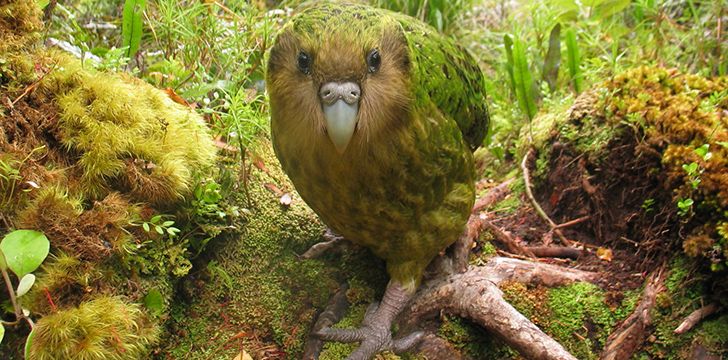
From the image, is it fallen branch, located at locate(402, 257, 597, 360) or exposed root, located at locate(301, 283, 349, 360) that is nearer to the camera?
fallen branch, located at locate(402, 257, 597, 360)

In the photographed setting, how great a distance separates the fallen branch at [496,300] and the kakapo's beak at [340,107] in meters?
1.12

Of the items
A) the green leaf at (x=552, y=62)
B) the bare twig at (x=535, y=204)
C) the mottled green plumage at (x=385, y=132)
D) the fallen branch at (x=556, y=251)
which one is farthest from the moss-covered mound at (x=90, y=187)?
the green leaf at (x=552, y=62)

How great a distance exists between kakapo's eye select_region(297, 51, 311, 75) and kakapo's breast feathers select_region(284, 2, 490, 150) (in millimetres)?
76

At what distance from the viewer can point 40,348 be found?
1960 millimetres

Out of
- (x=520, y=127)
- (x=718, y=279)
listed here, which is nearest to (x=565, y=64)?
(x=520, y=127)

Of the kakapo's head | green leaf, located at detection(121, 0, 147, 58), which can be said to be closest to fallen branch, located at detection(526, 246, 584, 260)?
the kakapo's head

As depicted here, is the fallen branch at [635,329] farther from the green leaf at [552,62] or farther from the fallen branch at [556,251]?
the green leaf at [552,62]

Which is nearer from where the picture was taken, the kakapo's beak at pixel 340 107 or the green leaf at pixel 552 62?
the kakapo's beak at pixel 340 107

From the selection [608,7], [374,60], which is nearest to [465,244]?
[374,60]

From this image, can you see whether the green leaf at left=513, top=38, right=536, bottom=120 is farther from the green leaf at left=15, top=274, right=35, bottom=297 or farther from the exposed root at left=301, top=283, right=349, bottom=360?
the green leaf at left=15, top=274, right=35, bottom=297

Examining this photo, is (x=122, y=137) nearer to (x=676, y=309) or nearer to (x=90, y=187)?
(x=90, y=187)

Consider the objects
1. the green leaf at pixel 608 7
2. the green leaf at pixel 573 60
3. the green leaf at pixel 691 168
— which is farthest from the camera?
the green leaf at pixel 608 7

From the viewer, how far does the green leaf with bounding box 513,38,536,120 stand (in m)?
3.89

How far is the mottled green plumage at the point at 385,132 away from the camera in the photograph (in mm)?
2047
